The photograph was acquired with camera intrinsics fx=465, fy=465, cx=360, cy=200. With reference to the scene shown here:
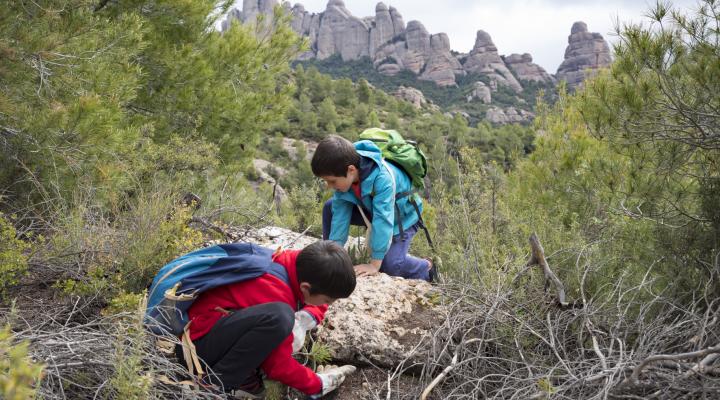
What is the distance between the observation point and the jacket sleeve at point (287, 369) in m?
2.02

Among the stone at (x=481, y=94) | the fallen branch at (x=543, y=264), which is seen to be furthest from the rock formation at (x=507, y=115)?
the fallen branch at (x=543, y=264)

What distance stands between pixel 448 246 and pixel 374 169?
844mm

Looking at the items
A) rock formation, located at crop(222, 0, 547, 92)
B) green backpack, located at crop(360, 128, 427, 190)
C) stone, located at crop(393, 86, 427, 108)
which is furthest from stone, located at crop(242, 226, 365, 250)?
rock formation, located at crop(222, 0, 547, 92)

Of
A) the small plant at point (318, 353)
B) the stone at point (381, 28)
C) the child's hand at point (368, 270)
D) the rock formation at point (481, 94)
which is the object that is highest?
the stone at point (381, 28)

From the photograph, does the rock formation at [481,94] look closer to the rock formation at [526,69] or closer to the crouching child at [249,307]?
the rock formation at [526,69]

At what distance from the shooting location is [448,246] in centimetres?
345

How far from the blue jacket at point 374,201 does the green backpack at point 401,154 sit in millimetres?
85

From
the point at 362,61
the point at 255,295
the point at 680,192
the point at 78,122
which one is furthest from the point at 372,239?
the point at 362,61

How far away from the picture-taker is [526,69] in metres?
87.4

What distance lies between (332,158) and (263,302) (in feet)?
3.94

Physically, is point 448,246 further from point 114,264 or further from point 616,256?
point 114,264

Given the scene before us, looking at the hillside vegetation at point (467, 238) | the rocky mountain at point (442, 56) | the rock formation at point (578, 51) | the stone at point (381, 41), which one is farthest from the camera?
the stone at point (381, 41)

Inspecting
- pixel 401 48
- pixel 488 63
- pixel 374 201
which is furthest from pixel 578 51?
pixel 374 201

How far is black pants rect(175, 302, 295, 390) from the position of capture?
6.33ft
